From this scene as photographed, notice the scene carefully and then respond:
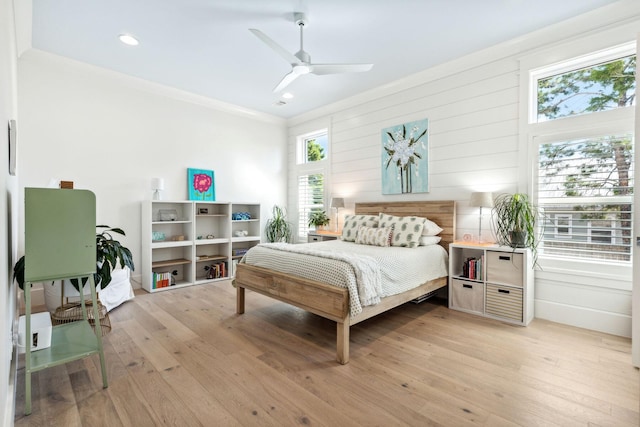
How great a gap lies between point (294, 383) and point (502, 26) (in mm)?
3740

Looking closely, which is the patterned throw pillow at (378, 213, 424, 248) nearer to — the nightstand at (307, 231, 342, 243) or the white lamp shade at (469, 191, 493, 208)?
the white lamp shade at (469, 191, 493, 208)

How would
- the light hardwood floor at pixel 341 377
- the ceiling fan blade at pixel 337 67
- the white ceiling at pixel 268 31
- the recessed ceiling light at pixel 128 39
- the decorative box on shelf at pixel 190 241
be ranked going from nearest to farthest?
the light hardwood floor at pixel 341 377 → the white ceiling at pixel 268 31 → the ceiling fan blade at pixel 337 67 → the recessed ceiling light at pixel 128 39 → the decorative box on shelf at pixel 190 241

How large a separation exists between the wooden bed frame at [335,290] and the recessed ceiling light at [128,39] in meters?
2.66

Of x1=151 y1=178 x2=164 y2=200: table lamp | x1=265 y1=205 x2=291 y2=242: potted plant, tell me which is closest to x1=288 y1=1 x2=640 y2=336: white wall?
x1=265 y1=205 x2=291 y2=242: potted plant

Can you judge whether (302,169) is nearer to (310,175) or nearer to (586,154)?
(310,175)

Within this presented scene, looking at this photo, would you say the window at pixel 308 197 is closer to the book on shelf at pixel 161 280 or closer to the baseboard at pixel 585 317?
the book on shelf at pixel 161 280

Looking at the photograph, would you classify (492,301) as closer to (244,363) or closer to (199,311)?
(244,363)

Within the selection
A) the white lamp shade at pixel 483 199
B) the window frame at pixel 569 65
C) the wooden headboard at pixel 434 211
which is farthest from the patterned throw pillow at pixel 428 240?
the window frame at pixel 569 65

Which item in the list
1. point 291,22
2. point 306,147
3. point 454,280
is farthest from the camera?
point 306,147

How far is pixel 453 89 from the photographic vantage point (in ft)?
13.0

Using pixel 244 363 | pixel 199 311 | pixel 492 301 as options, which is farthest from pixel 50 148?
pixel 492 301

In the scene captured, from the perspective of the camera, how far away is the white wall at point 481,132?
290 cm

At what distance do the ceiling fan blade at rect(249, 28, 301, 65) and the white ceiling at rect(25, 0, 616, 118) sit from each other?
1.15ft

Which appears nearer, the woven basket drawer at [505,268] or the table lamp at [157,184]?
the woven basket drawer at [505,268]
